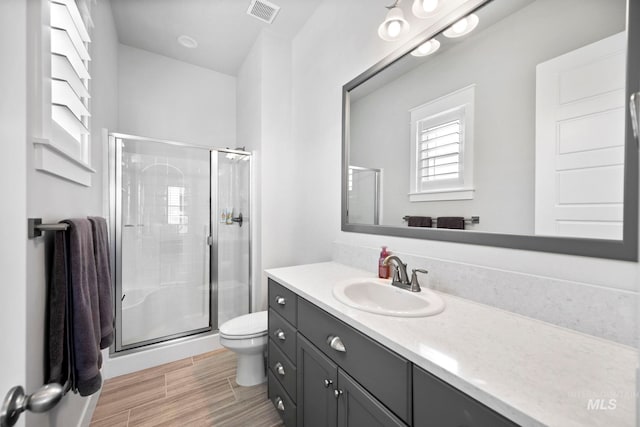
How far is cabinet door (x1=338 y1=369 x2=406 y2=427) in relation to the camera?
29.0 inches

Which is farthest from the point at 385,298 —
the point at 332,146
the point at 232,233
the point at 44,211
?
the point at 232,233

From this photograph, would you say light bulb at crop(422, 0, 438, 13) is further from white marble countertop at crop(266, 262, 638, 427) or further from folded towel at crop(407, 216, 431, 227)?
white marble countertop at crop(266, 262, 638, 427)

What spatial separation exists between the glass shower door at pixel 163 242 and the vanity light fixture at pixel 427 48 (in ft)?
6.15

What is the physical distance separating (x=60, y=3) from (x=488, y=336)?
1.81 m

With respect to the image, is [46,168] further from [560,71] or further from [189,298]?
[189,298]

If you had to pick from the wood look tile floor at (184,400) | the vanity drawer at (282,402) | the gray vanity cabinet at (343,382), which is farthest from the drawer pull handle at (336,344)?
the wood look tile floor at (184,400)

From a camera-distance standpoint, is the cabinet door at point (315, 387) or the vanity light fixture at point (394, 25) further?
the vanity light fixture at point (394, 25)

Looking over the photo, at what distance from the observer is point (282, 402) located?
1359 mm

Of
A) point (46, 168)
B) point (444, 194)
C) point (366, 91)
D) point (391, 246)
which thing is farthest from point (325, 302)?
point (366, 91)

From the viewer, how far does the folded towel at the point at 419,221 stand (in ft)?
4.06

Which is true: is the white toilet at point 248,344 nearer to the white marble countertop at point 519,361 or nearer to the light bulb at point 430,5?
the white marble countertop at point 519,361

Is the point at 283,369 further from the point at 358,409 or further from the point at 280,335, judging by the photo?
the point at 358,409

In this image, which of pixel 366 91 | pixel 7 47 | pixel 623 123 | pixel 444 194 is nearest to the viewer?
pixel 7 47

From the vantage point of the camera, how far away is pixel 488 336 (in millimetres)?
728
